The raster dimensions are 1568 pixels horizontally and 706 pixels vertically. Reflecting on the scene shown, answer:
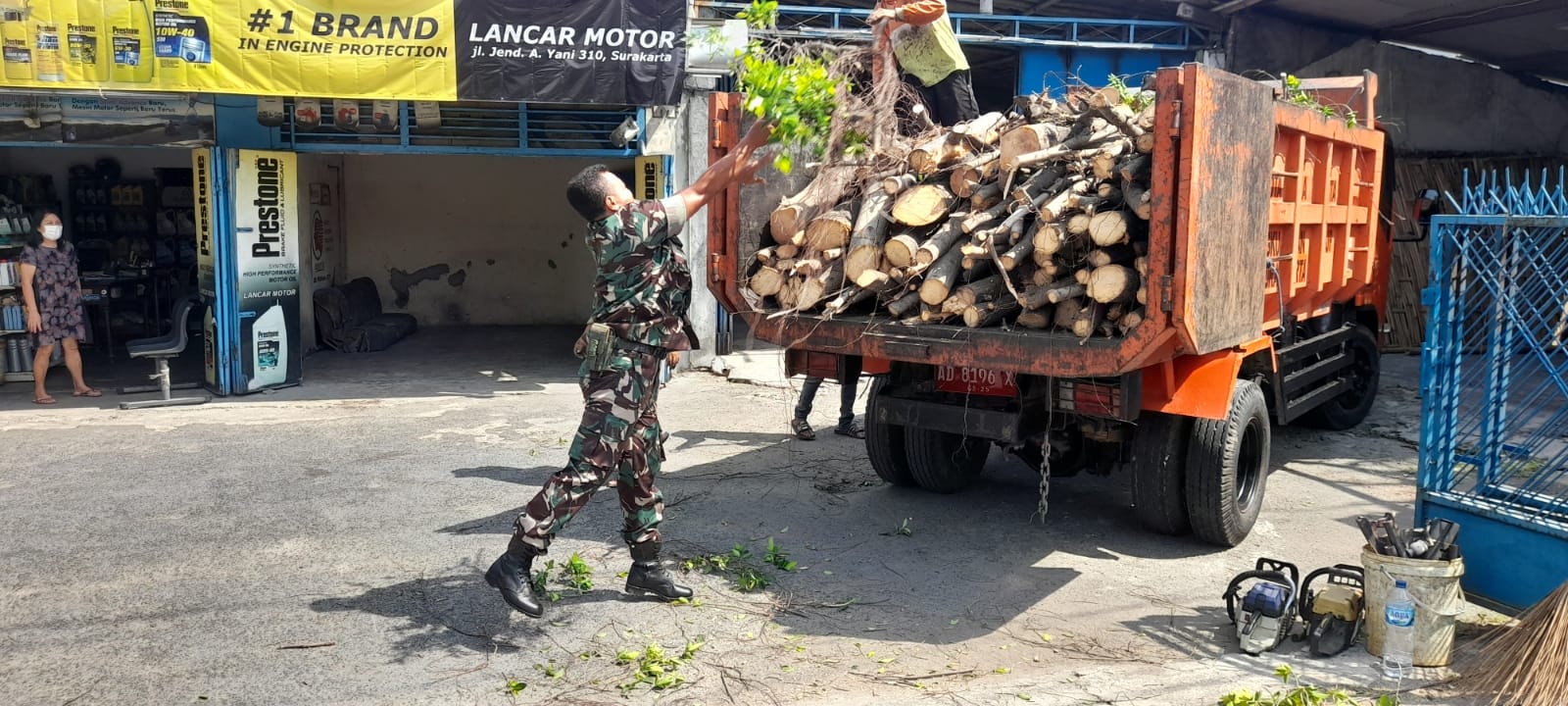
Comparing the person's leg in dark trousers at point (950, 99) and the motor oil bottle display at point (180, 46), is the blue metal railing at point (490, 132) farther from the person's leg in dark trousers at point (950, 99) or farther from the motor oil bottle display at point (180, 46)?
the person's leg in dark trousers at point (950, 99)

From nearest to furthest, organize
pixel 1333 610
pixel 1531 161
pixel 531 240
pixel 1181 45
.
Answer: pixel 1333 610 < pixel 1181 45 < pixel 1531 161 < pixel 531 240

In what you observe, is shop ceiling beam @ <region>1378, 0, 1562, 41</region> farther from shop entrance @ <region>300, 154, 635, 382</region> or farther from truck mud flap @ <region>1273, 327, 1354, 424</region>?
shop entrance @ <region>300, 154, 635, 382</region>

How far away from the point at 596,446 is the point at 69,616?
7.67 ft

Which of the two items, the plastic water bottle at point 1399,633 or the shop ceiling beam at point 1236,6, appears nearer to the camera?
the plastic water bottle at point 1399,633

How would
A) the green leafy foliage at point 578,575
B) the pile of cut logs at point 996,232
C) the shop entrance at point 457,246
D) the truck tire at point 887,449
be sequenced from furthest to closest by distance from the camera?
the shop entrance at point 457,246 → the truck tire at point 887,449 → the green leafy foliage at point 578,575 → the pile of cut logs at point 996,232

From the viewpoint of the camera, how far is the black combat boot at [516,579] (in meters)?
4.69

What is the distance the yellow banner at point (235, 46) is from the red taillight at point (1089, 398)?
647 cm

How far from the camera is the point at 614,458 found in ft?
15.9

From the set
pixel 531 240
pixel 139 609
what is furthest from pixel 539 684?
pixel 531 240

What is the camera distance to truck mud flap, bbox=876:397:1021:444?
18.3ft

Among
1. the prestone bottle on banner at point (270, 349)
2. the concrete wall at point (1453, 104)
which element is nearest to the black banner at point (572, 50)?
the prestone bottle on banner at point (270, 349)

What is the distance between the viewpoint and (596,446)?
4.80 m

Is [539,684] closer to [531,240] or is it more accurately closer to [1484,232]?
[1484,232]

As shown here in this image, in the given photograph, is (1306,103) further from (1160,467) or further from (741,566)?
(741,566)
